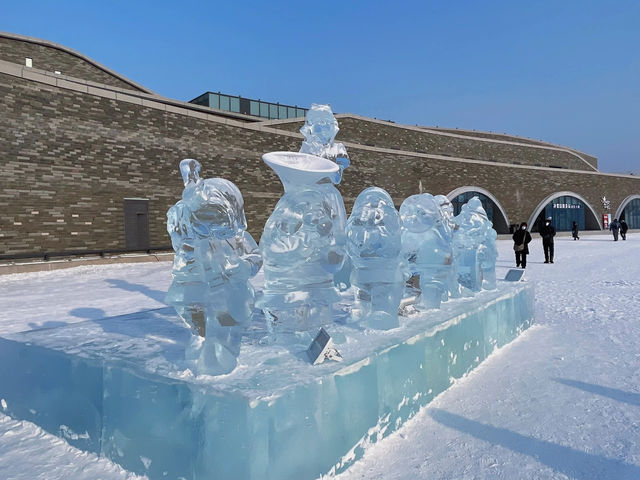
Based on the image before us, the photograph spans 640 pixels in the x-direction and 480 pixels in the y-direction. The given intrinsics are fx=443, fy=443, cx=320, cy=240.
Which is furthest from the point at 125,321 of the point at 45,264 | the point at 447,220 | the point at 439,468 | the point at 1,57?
the point at 1,57

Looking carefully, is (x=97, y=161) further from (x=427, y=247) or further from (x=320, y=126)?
(x=427, y=247)

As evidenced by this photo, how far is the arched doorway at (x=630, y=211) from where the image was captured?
39.4m

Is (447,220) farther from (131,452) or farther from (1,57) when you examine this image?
(1,57)

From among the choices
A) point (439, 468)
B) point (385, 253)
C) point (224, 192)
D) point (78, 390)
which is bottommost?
point (439, 468)

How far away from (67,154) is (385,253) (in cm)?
1381

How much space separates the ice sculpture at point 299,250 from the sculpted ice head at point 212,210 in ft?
2.06

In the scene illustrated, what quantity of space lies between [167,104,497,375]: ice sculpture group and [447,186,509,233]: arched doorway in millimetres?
25350

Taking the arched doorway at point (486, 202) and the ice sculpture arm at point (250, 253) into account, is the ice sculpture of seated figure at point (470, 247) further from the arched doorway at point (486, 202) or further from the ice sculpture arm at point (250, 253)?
the arched doorway at point (486, 202)

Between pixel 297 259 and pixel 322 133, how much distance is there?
189cm

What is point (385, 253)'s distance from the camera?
346 centimetres

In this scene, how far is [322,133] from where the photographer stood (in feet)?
14.9

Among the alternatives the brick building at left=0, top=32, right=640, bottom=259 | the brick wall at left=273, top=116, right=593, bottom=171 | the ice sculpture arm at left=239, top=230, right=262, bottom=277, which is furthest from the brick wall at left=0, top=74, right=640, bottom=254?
the ice sculpture arm at left=239, top=230, right=262, bottom=277

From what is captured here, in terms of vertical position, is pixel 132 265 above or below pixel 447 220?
below

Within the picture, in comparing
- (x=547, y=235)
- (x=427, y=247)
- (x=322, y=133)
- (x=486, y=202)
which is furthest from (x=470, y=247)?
(x=486, y=202)
